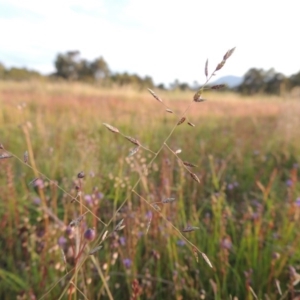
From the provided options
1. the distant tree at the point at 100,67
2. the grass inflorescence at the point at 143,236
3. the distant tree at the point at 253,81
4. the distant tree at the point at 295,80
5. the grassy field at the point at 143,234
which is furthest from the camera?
the distant tree at the point at 100,67

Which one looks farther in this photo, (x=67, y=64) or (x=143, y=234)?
(x=67, y=64)

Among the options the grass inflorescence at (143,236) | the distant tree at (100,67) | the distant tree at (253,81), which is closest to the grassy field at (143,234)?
the grass inflorescence at (143,236)

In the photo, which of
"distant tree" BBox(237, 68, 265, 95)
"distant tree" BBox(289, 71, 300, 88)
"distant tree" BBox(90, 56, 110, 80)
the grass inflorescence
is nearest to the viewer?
the grass inflorescence

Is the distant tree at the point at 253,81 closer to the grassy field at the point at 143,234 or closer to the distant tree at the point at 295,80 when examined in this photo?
the distant tree at the point at 295,80

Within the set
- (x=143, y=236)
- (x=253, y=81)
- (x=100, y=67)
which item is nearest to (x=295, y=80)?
(x=253, y=81)

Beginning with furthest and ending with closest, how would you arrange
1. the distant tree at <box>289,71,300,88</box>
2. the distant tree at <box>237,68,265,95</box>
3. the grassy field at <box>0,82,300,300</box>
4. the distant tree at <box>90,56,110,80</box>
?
1. the distant tree at <box>90,56,110,80</box>
2. the distant tree at <box>237,68,265,95</box>
3. the distant tree at <box>289,71,300,88</box>
4. the grassy field at <box>0,82,300,300</box>

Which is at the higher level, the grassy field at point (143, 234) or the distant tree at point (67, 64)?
the grassy field at point (143, 234)

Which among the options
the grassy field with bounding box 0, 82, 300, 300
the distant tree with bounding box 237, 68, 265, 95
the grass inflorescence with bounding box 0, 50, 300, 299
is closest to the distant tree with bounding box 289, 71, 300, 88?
the distant tree with bounding box 237, 68, 265, 95

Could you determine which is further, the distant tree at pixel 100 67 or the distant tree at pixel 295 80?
the distant tree at pixel 100 67

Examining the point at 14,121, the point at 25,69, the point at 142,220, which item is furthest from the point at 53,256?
the point at 25,69

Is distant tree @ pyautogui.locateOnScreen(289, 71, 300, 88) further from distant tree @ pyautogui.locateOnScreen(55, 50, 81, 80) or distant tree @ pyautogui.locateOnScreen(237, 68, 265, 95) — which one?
distant tree @ pyautogui.locateOnScreen(55, 50, 81, 80)

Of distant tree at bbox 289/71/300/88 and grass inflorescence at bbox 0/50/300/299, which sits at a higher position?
grass inflorescence at bbox 0/50/300/299

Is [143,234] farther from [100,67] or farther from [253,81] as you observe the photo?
[100,67]

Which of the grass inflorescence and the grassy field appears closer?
the grass inflorescence
